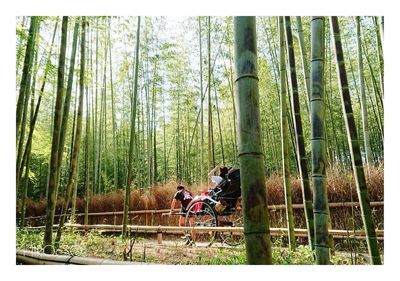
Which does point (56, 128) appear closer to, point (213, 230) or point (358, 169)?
point (213, 230)

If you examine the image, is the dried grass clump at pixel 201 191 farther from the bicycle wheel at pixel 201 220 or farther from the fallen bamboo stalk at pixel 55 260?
the fallen bamboo stalk at pixel 55 260

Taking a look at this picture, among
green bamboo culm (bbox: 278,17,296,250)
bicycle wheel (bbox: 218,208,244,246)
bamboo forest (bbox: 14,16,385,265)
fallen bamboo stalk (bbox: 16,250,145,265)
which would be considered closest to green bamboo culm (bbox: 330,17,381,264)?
bamboo forest (bbox: 14,16,385,265)

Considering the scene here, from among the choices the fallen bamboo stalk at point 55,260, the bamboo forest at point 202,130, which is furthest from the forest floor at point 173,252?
the fallen bamboo stalk at point 55,260

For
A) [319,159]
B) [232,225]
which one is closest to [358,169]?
[319,159]

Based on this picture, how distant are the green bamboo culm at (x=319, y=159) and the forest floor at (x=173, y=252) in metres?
1.12

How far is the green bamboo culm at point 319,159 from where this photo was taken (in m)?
2.11

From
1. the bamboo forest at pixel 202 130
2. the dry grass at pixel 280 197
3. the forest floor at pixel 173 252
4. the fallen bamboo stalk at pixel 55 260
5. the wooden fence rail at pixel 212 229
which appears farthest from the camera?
the dry grass at pixel 280 197

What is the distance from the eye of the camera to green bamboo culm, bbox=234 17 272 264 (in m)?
1.15

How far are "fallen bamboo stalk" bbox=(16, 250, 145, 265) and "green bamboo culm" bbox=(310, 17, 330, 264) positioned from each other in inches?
64.4

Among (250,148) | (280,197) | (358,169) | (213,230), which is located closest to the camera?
(250,148)

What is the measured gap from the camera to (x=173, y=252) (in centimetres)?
409

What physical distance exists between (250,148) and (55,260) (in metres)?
2.69

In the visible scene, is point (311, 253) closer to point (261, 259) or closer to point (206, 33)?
point (261, 259)
